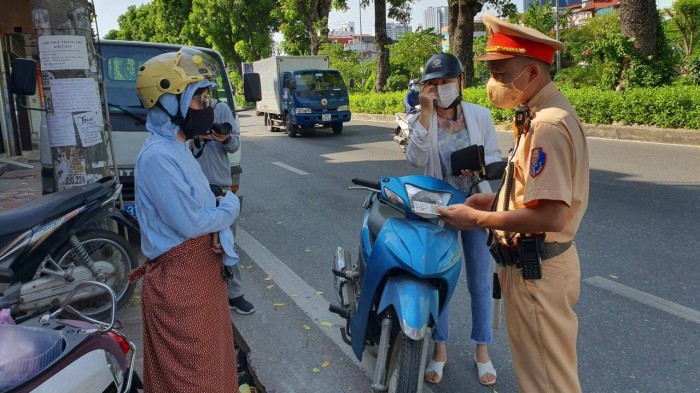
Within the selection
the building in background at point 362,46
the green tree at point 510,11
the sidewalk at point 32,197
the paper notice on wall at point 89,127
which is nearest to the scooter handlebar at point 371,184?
the sidewalk at point 32,197

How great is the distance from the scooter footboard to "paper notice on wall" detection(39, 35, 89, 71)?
2.86 metres

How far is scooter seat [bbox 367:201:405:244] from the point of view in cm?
287

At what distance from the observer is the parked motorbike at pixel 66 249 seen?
143 inches

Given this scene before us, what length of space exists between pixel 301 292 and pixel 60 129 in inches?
86.2

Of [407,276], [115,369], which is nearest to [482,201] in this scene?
[407,276]

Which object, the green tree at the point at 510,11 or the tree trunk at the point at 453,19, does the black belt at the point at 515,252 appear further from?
the green tree at the point at 510,11

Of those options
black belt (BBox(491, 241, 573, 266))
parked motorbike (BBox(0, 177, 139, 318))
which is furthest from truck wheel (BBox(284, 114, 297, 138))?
black belt (BBox(491, 241, 573, 266))

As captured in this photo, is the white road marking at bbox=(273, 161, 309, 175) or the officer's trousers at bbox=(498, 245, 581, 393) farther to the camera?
the white road marking at bbox=(273, 161, 309, 175)

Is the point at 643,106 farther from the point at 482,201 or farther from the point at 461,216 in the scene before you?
the point at 461,216

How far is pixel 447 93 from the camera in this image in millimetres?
3049

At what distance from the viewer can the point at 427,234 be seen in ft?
8.64

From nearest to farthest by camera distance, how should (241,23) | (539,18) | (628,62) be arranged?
(628,62), (539,18), (241,23)

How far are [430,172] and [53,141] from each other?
2791 mm

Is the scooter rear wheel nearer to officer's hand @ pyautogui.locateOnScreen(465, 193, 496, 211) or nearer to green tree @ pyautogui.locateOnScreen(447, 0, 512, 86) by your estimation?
officer's hand @ pyautogui.locateOnScreen(465, 193, 496, 211)
